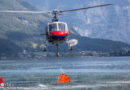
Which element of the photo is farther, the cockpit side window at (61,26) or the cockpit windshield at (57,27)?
the cockpit side window at (61,26)

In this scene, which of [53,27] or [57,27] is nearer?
[57,27]

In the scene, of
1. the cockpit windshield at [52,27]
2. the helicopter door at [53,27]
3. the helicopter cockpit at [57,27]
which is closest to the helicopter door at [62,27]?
the helicopter cockpit at [57,27]

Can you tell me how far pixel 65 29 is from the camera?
6619 cm

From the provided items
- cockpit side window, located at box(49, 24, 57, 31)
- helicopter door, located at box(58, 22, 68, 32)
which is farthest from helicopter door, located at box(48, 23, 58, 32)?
helicopter door, located at box(58, 22, 68, 32)

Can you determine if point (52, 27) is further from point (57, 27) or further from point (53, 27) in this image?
point (57, 27)

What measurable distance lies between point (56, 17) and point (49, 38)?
11.7 ft

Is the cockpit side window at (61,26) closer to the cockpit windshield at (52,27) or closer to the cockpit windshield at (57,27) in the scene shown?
the cockpit windshield at (57,27)

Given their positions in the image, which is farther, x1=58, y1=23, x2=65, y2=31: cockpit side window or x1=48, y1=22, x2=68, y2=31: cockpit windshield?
x1=58, y1=23, x2=65, y2=31: cockpit side window

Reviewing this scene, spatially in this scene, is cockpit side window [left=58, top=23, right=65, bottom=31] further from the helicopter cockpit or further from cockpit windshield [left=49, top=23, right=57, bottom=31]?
cockpit windshield [left=49, top=23, right=57, bottom=31]

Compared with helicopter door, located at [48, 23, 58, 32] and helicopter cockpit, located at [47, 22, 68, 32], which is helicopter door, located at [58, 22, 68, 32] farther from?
helicopter door, located at [48, 23, 58, 32]

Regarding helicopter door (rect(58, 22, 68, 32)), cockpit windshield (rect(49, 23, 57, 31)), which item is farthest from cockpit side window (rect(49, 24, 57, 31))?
helicopter door (rect(58, 22, 68, 32))

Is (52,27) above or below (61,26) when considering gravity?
below

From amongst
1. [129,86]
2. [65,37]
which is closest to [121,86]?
[129,86]

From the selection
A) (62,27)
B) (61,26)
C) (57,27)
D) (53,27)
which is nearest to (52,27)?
(53,27)
